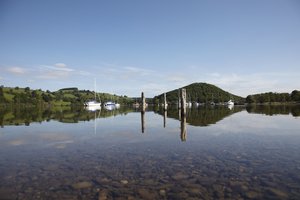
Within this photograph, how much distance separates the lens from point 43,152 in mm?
14023

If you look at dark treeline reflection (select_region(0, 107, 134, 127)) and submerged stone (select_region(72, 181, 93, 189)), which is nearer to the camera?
submerged stone (select_region(72, 181, 93, 189))

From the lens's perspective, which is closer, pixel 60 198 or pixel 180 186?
pixel 60 198

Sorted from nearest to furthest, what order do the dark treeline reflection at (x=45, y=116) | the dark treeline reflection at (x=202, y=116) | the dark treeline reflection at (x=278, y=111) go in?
the dark treeline reflection at (x=202, y=116) < the dark treeline reflection at (x=45, y=116) < the dark treeline reflection at (x=278, y=111)

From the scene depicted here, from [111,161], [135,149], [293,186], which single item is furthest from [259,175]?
[135,149]

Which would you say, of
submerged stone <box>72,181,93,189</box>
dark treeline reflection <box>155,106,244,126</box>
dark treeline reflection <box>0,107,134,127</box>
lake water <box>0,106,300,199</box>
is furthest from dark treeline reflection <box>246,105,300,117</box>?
submerged stone <box>72,181,93,189</box>

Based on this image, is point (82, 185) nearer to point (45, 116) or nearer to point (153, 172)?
point (153, 172)

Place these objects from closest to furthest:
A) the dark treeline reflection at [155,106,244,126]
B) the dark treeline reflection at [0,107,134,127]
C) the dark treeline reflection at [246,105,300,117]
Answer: the dark treeline reflection at [155,106,244,126]
the dark treeline reflection at [0,107,134,127]
the dark treeline reflection at [246,105,300,117]

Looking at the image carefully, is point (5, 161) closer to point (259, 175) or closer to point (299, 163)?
point (259, 175)

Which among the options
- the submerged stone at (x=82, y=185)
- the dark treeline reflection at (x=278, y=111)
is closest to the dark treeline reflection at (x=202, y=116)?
the dark treeline reflection at (x=278, y=111)

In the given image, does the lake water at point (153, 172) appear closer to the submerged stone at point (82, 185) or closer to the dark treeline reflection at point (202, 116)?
the submerged stone at point (82, 185)

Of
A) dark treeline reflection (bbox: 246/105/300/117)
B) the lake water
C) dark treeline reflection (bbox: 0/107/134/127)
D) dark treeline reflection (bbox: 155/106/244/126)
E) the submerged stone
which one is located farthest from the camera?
dark treeline reflection (bbox: 246/105/300/117)

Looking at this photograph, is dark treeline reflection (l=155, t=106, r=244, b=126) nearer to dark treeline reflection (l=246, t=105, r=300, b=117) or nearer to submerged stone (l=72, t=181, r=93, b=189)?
dark treeline reflection (l=246, t=105, r=300, b=117)

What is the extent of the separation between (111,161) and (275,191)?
7.27 meters

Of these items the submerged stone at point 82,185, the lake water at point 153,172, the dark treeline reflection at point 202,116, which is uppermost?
the dark treeline reflection at point 202,116
